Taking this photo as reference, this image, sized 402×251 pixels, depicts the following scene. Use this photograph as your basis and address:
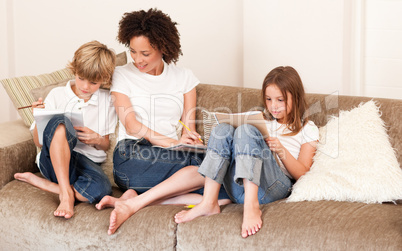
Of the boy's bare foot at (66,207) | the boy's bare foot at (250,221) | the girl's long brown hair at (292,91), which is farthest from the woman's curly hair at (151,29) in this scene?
the boy's bare foot at (250,221)

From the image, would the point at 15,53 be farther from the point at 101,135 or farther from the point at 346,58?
the point at 346,58

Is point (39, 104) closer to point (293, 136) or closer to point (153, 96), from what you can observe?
point (153, 96)

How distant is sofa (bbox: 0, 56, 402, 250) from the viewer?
1901 mm

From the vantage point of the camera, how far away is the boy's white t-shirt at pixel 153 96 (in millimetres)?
2562

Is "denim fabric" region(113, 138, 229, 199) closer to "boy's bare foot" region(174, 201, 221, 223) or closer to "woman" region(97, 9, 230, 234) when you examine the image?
"woman" region(97, 9, 230, 234)

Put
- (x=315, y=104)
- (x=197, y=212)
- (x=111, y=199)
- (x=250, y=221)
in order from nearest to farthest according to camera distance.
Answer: (x=250, y=221) → (x=197, y=212) → (x=111, y=199) → (x=315, y=104)

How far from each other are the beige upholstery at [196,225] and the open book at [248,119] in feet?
1.02

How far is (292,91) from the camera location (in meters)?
2.34

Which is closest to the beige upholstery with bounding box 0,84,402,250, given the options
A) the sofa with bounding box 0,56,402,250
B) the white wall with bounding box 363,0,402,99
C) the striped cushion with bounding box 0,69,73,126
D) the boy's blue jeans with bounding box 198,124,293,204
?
the sofa with bounding box 0,56,402,250

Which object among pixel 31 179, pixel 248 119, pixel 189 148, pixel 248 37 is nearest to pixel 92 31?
pixel 248 37

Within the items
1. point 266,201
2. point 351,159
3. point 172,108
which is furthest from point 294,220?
point 172,108

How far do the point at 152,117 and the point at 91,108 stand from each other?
→ 0.92 feet

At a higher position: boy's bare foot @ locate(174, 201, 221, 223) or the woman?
the woman

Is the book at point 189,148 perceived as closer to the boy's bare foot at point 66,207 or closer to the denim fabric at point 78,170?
the denim fabric at point 78,170
